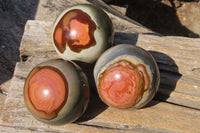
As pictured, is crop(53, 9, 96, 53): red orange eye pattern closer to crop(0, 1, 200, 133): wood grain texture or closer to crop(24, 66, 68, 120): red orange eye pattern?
crop(24, 66, 68, 120): red orange eye pattern

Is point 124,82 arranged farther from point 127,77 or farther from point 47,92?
point 47,92

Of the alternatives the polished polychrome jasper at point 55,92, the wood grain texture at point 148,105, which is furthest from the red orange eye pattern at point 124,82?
the wood grain texture at point 148,105

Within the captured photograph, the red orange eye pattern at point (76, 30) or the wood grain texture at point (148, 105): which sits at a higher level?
the red orange eye pattern at point (76, 30)

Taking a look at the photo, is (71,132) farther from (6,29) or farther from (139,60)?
(6,29)

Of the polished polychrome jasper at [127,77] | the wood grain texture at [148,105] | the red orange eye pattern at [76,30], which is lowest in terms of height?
the wood grain texture at [148,105]

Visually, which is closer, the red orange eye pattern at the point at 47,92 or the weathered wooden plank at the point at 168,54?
the red orange eye pattern at the point at 47,92

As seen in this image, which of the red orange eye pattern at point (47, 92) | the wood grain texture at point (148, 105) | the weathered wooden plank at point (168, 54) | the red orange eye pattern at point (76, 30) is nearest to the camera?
the red orange eye pattern at point (47, 92)

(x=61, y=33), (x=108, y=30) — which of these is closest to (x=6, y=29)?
(x=61, y=33)

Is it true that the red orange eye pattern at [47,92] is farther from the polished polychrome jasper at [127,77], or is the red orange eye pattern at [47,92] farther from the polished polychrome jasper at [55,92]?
the polished polychrome jasper at [127,77]
